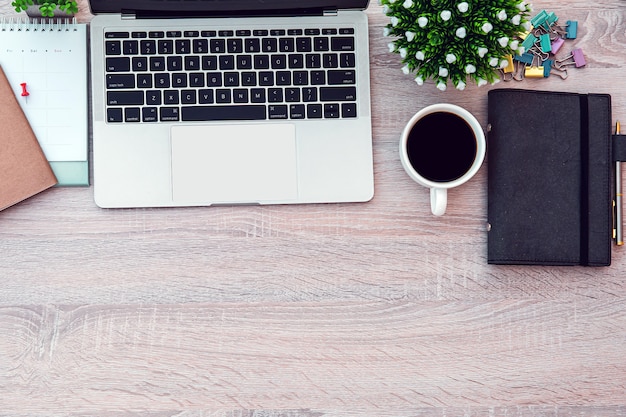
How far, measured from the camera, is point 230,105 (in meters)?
0.79

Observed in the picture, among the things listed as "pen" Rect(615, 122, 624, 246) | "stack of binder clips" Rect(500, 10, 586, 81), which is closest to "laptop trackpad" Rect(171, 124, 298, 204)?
"stack of binder clips" Rect(500, 10, 586, 81)

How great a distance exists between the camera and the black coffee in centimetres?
78

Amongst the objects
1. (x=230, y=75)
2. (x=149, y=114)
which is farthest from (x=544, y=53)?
(x=149, y=114)

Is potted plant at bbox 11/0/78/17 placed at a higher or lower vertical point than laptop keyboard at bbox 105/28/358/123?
higher

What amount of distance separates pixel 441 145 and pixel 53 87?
51 centimetres

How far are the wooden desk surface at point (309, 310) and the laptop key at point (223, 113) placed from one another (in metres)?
0.12

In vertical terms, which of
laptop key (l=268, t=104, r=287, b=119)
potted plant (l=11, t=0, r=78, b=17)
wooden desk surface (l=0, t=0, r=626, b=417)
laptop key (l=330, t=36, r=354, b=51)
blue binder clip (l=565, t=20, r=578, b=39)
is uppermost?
potted plant (l=11, t=0, r=78, b=17)

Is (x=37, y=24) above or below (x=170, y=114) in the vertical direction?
above

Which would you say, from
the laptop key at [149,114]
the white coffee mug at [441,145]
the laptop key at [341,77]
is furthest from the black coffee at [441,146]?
the laptop key at [149,114]

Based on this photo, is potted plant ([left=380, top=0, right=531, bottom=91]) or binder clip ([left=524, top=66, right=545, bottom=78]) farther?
binder clip ([left=524, top=66, right=545, bottom=78])

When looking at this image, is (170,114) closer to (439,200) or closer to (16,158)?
(16,158)

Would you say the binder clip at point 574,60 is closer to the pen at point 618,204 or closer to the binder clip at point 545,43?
the binder clip at point 545,43

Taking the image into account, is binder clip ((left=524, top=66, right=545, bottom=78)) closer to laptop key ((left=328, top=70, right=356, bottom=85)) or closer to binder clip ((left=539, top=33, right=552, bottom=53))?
binder clip ((left=539, top=33, right=552, bottom=53))

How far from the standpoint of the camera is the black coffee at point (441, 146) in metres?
0.78
